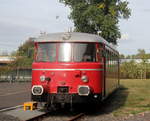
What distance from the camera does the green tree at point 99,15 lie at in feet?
160

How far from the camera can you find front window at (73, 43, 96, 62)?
13492mm

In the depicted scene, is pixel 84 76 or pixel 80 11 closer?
pixel 84 76

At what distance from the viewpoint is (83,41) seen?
44.6 feet

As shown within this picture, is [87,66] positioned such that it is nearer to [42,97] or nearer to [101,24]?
[42,97]

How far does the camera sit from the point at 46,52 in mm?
13781

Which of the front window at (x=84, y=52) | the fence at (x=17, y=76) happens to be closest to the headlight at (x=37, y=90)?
the front window at (x=84, y=52)

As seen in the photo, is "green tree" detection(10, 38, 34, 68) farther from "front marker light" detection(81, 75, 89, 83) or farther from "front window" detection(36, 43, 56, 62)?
"front marker light" detection(81, 75, 89, 83)

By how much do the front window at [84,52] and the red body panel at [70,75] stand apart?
28 centimetres

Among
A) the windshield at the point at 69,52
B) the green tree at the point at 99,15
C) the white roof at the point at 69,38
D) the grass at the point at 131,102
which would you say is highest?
the green tree at the point at 99,15

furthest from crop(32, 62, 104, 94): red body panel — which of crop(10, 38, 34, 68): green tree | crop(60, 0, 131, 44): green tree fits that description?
crop(60, 0, 131, 44): green tree

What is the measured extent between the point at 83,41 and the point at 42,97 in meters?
2.50

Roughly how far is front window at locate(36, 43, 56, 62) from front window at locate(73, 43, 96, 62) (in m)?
0.78

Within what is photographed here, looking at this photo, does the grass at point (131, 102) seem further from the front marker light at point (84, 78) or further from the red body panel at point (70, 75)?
the front marker light at point (84, 78)

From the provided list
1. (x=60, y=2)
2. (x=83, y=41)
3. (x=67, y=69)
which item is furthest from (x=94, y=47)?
(x=60, y=2)
